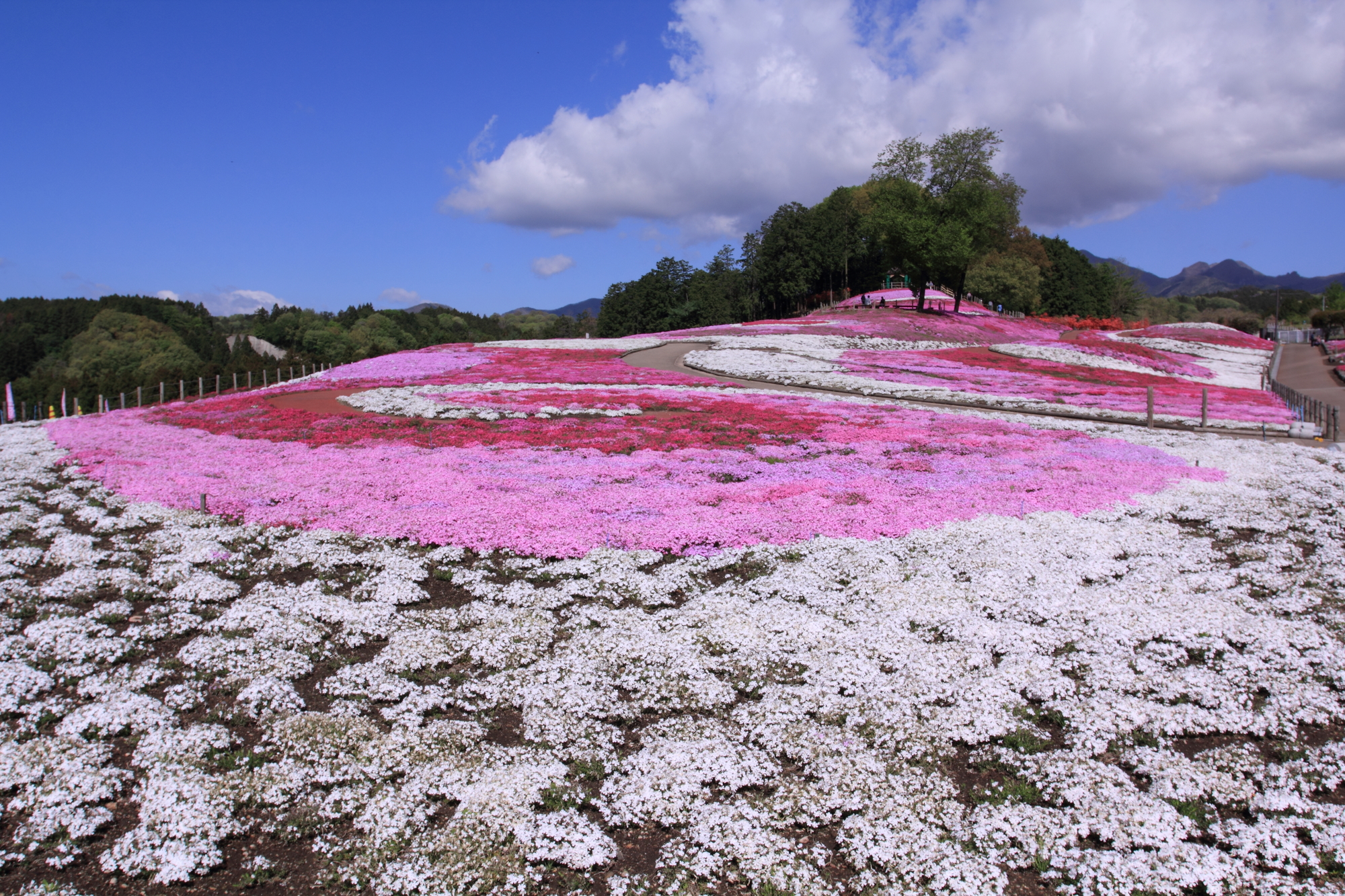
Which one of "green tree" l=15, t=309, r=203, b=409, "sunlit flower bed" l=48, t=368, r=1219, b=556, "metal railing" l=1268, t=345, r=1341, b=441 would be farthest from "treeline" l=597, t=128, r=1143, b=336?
"green tree" l=15, t=309, r=203, b=409

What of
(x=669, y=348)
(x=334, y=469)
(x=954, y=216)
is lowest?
(x=334, y=469)

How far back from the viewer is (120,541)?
1508 centimetres

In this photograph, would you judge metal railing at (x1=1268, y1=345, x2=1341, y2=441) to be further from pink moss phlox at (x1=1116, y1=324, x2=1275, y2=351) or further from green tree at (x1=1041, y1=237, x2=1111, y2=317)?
green tree at (x1=1041, y1=237, x2=1111, y2=317)

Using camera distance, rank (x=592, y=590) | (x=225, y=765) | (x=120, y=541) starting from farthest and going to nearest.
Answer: (x=120, y=541)
(x=592, y=590)
(x=225, y=765)

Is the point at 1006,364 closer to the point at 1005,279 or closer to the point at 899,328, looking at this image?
the point at 899,328

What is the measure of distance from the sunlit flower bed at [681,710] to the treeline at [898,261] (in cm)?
7448

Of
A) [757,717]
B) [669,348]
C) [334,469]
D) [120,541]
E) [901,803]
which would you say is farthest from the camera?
[669,348]

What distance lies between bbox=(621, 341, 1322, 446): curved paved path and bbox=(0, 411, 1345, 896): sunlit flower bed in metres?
13.8

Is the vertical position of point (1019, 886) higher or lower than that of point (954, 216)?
lower

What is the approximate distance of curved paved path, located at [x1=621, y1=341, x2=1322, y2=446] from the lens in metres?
28.3

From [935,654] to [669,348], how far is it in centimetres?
5350

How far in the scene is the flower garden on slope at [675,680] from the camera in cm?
696

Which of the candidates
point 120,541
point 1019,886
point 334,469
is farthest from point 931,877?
point 334,469

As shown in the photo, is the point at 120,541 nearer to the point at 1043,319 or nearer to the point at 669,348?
the point at 669,348
